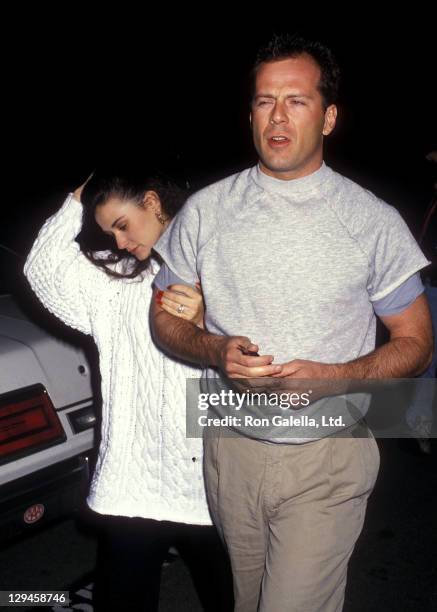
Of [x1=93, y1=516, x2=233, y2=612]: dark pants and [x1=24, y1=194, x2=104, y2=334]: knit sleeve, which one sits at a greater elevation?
[x1=24, y1=194, x2=104, y2=334]: knit sleeve

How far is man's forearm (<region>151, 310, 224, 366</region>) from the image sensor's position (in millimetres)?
2039

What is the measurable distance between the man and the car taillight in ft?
3.23

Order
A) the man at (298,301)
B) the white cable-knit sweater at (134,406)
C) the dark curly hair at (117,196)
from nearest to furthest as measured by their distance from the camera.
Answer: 1. the man at (298,301)
2. the white cable-knit sweater at (134,406)
3. the dark curly hair at (117,196)

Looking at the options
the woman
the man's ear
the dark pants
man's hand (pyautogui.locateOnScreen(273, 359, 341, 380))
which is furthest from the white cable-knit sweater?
the man's ear

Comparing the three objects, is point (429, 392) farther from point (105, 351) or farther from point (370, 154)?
point (370, 154)

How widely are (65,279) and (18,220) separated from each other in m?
2.15

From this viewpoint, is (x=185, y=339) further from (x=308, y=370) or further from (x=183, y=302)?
(x=308, y=370)

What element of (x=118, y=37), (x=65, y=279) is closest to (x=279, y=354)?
(x=65, y=279)

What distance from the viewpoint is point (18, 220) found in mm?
4422

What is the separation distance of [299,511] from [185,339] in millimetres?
602

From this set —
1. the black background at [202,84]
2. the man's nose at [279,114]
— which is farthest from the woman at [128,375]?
the black background at [202,84]

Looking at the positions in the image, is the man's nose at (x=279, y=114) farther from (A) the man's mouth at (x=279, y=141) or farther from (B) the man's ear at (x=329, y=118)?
(B) the man's ear at (x=329, y=118)

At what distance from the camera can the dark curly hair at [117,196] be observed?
2.43m

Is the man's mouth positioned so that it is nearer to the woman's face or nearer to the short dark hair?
the short dark hair
